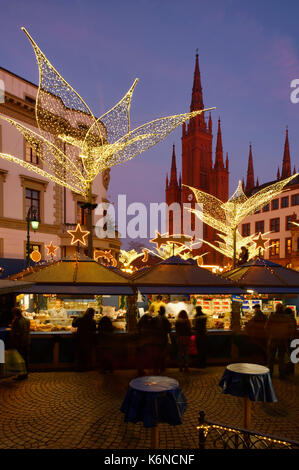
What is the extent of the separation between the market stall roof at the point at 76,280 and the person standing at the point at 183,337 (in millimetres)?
1865

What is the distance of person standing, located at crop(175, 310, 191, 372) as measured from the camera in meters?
9.11

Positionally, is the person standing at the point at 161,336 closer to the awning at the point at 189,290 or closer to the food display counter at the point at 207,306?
the awning at the point at 189,290

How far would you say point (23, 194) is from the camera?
21484 mm

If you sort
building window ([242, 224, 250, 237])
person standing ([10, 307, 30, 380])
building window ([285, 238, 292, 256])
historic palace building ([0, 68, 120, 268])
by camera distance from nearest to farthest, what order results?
person standing ([10, 307, 30, 380])
historic palace building ([0, 68, 120, 268])
building window ([285, 238, 292, 256])
building window ([242, 224, 250, 237])

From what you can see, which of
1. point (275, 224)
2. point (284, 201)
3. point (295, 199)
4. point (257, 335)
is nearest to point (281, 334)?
point (257, 335)

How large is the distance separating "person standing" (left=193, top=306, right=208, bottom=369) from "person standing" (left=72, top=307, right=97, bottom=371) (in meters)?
3.48

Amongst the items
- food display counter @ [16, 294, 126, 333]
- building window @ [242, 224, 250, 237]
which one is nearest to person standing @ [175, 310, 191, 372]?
food display counter @ [16, 294, 126, 333]

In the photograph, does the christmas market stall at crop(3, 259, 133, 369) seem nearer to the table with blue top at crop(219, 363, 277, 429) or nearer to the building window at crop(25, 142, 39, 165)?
the table with blue top at crop(219, 363, 277, 429)

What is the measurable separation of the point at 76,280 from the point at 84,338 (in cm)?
193

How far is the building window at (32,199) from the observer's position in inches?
868

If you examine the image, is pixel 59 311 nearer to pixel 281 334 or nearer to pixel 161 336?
pixel 161 336
